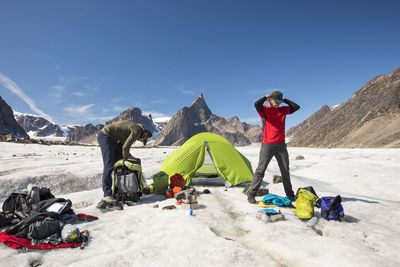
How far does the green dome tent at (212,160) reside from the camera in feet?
25.7

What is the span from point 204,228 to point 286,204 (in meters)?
2.67

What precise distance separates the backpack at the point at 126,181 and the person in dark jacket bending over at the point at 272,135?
10.5 feet

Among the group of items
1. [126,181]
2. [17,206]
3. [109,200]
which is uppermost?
[126,181]

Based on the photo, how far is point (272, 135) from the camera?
18.5ft

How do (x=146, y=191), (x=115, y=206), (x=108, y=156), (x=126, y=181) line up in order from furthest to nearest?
(x=146, y=191), (x=108, y=156), (x=126, y=181), (x=115, y=206)

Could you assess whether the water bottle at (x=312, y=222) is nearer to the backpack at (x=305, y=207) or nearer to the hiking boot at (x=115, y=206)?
the backpack at (x=305, y=207)

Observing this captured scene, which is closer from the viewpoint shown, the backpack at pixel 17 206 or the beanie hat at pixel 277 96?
the backpack at pixel 17 206

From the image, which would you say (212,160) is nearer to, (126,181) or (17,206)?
(126,181)

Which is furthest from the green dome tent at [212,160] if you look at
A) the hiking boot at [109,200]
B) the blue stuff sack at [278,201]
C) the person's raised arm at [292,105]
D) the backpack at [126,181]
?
the person's raised arm at [292,105]

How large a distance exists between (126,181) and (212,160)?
12.1 feet

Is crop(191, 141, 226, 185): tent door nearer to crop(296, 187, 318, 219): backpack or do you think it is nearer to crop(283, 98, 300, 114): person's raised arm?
crop(283, 98, 300, 114): person's raised arm

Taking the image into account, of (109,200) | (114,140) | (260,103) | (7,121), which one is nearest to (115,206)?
(109,200)

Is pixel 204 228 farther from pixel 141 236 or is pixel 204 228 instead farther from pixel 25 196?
pixel 25 196

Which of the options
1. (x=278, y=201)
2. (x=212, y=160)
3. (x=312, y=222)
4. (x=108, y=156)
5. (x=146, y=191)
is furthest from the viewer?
(x=212, y=160)
